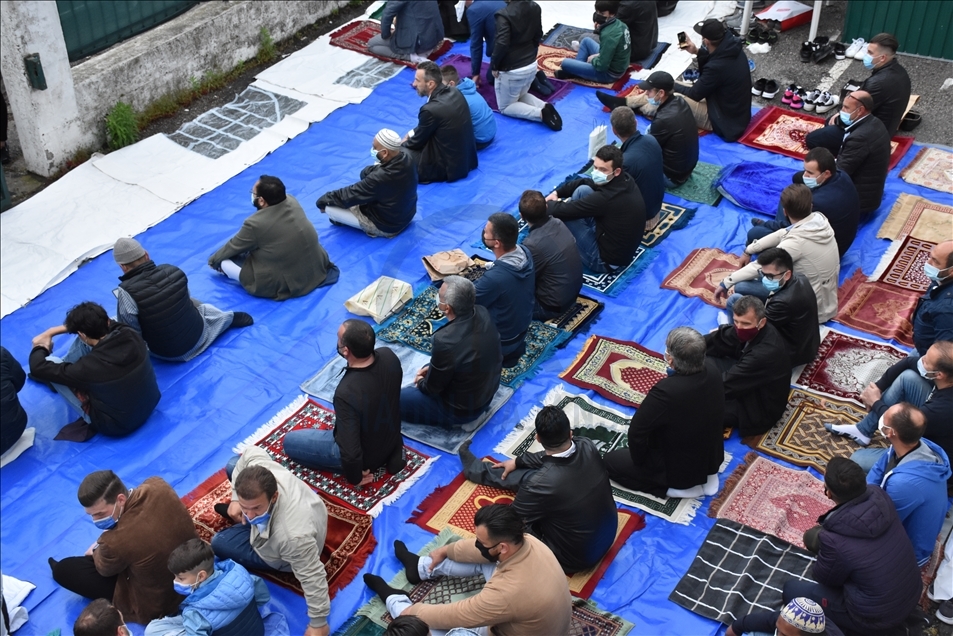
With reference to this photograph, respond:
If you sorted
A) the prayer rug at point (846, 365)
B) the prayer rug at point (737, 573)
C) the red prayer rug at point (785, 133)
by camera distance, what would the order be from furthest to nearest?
the red prayer rug at point (785, 133)
the prayer rug at point (846, 365)
the prayer rug at point (737, 573)

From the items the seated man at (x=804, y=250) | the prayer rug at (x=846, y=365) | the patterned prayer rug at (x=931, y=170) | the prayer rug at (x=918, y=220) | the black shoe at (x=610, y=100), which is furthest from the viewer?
the black shoe at (x=610, y=100)

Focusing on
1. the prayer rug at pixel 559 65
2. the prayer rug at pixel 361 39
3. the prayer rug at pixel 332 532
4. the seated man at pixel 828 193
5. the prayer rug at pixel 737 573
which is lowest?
the prayer rug at pixel 332 532

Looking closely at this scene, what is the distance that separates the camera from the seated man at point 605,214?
27.7 feet

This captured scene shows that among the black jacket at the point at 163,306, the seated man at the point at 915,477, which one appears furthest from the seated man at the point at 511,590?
the black jacket at the point at 163,306

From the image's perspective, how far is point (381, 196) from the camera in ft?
30.1

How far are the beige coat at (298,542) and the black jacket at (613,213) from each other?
3904 millimetres

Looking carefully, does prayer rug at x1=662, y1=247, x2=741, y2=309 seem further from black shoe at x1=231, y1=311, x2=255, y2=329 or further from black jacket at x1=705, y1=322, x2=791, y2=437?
black shoe at x1=231, y1=311, x2=255, y2=329

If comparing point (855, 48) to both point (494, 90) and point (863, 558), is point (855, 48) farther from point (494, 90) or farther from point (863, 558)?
point (863, 558)

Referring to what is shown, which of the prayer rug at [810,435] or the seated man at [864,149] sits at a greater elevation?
the seated man at [864,149]

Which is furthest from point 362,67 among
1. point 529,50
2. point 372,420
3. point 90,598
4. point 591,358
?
point 90,598

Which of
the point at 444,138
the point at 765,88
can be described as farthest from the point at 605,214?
the point at 765,88

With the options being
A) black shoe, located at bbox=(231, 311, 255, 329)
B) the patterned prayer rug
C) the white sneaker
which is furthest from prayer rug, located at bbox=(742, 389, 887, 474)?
the white sneaker

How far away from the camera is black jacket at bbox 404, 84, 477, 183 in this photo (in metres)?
9.81

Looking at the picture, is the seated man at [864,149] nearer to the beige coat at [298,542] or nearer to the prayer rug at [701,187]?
the prayer rug at [701,187]
